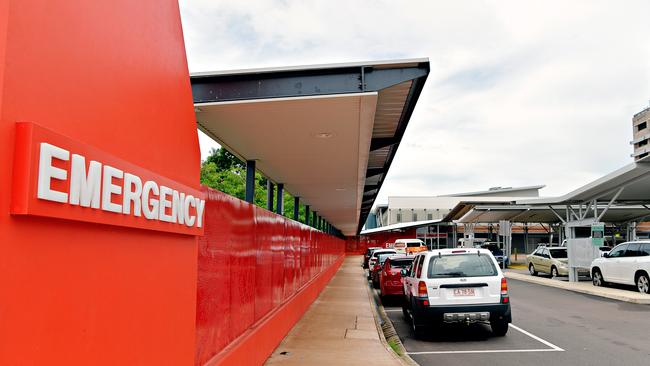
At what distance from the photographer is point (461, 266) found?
10422 mm

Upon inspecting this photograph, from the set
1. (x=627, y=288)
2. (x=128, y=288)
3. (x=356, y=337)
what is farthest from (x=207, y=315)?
(x=627, y=288)

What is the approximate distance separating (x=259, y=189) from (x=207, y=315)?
117 ft

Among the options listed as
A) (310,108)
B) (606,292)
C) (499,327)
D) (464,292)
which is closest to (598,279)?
(606,292)

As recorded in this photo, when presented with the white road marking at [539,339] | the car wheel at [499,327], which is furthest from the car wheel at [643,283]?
the car wheel at [499,327]

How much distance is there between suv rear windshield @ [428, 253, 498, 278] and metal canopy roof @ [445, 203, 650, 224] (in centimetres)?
2514

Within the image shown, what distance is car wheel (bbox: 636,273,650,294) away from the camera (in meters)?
17.4

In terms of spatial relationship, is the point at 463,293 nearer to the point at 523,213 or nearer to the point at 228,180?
the point at 228,180

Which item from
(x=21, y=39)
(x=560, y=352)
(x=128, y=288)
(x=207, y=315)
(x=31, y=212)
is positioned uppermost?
(x=21, y=39)

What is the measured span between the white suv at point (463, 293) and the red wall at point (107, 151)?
619 cm

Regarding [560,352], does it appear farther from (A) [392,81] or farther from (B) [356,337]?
(A) [392,81]

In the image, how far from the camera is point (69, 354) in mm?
2926

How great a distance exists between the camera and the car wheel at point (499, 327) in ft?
33.9

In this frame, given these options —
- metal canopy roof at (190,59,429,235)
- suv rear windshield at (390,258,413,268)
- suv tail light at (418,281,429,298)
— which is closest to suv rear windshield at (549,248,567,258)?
suv rear windshield at (390,258,413,268)

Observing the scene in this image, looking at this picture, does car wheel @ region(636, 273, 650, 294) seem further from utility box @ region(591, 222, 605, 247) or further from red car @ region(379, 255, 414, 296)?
red car @ region(379, 255, 414, 296)
